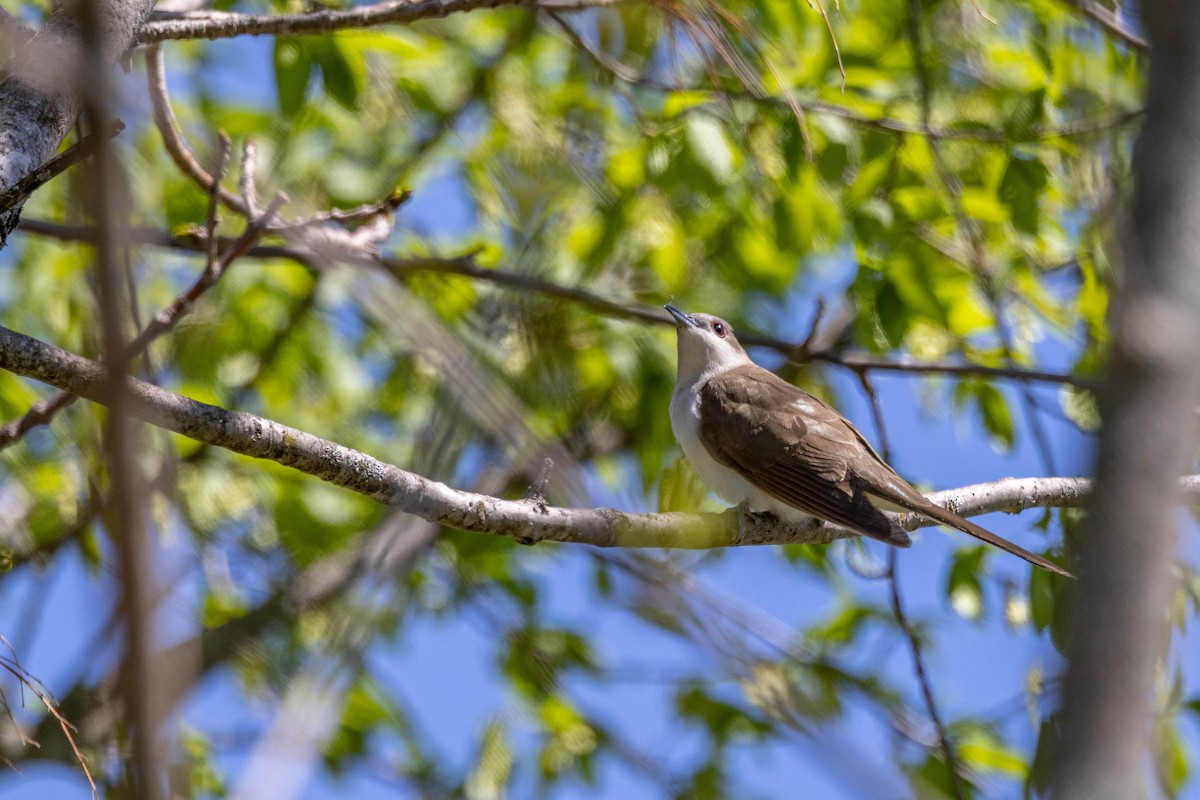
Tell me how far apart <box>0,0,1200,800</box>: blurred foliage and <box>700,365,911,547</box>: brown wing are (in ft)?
1.35

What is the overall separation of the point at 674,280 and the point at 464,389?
564 cm

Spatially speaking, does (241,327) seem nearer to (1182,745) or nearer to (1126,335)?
(1182,745)

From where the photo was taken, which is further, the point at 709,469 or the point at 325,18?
the point at 709,469

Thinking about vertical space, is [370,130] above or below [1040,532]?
above

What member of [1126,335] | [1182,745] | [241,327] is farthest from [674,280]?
[1126,335]

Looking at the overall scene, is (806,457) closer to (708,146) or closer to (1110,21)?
(708,146)

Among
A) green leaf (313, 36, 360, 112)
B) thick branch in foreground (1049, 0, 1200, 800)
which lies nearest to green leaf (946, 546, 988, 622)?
green leaf (313, 36, 360, 112)

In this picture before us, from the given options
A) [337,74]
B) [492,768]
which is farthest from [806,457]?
[337,74]

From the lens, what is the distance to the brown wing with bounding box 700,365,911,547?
15.2 feet

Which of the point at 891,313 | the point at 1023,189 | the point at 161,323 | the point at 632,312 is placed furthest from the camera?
the point at 632,312

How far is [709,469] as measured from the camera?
541 centimetres

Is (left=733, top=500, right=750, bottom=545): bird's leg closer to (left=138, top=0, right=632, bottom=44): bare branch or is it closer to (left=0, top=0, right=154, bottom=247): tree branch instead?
(left=138, top=0, right=632, bottom=44): bare branch

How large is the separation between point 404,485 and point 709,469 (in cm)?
254

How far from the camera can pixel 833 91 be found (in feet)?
17.4
